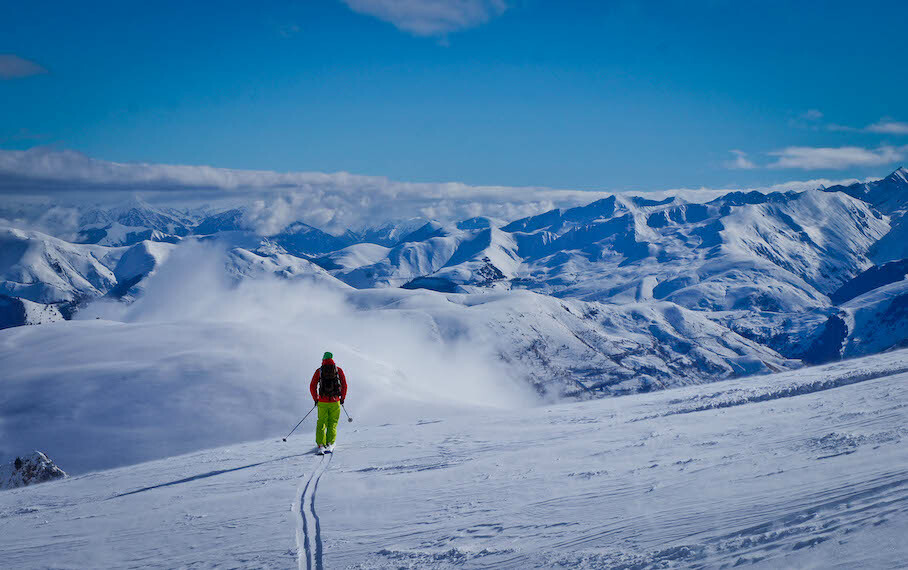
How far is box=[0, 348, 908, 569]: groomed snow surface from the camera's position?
264 inches

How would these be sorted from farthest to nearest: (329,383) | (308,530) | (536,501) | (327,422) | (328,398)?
(329,383) < (328,398) < (327,422) < (536,501) < (308,530)

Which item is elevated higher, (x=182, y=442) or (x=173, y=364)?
(x=173, y=364)

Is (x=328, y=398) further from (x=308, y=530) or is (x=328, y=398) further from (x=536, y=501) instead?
(x=536, y=501)

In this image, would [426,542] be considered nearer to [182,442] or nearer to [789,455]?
[789,455]

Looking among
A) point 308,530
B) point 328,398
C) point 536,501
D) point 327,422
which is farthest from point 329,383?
point 536,501

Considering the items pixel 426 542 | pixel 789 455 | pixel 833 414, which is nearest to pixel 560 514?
pixel 426 542

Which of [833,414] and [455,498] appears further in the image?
[833,414]

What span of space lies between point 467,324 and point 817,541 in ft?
633

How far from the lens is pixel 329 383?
57.1ft

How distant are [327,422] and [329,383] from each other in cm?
118

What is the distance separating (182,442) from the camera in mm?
27188

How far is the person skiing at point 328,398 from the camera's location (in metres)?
16.7

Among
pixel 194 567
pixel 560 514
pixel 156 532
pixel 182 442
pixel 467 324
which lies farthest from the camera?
pixel 467 324

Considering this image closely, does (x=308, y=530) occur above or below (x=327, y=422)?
below
